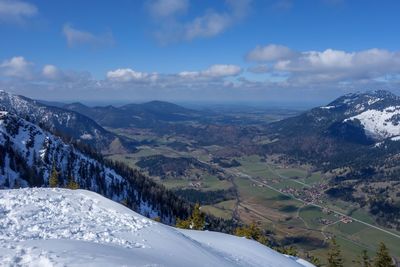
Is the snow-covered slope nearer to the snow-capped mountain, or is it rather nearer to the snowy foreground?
the snow-capped mountain

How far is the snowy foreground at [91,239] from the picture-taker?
23.3 metres

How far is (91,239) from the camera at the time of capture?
2914cm

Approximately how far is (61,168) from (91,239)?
137017 mm

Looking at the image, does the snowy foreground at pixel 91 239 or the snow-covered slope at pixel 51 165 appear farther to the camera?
the snow-covered slope at pixel 51 165

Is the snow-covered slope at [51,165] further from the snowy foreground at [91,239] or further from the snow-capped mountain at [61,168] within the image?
the snowy foreground at [91,239]

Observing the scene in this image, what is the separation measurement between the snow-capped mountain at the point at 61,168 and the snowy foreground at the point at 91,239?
96.6m

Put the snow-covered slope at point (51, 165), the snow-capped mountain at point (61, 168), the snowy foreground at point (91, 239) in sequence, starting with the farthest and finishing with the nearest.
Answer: the snow-capped mountain at point (61, 168), the snow-covered slope at point (51, 165), the snowy foreground at point (91, 239)

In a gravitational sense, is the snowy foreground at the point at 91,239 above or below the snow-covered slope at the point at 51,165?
above

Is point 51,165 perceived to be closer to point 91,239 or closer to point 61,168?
point 61,168

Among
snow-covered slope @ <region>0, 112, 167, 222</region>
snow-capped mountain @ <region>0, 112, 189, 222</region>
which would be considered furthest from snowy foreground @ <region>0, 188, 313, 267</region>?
snow-covered slope @ <region>0, 112, 167, 222</region>

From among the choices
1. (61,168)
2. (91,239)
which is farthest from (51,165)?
(91,239)

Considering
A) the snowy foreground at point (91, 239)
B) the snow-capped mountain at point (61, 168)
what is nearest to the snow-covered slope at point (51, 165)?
the snow-capped mountain at point (61, 168)

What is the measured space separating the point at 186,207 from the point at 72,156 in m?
52.5

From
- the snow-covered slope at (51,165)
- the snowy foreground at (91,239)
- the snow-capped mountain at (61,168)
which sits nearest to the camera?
the snowy foreground at (91,239)
